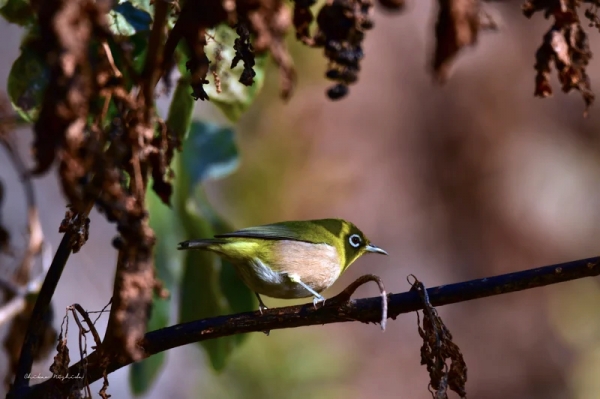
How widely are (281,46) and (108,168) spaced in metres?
0.41

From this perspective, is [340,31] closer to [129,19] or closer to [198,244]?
[129,19]

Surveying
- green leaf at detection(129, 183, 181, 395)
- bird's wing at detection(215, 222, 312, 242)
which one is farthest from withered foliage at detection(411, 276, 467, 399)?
bird's wing at detection(215, 222, 312, 242)

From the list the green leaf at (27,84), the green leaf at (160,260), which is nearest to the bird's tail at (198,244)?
the green leaf at (160,260)

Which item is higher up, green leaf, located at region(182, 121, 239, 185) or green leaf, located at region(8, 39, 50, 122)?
green leaf, located at region(182, 121, 239, 185)

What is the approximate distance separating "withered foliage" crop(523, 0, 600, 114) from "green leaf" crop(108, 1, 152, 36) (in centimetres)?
123

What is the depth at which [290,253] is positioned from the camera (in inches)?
153

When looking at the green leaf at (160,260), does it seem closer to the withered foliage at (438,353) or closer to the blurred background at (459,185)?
the withered foliage at (438,353)

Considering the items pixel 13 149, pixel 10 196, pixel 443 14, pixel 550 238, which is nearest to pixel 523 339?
pixel 550 238

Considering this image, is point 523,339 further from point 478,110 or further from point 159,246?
point 159,246

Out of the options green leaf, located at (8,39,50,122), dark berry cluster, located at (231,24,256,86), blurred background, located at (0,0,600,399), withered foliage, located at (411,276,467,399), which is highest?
blurred background, located at (0,0,600,399)

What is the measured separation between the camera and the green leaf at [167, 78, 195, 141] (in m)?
2.49

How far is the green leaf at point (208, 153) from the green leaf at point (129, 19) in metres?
1.06

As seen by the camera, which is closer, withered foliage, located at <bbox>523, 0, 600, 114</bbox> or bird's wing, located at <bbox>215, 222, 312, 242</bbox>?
withered foliage, located at <bbox>523, 0, 600, 114</bbox>

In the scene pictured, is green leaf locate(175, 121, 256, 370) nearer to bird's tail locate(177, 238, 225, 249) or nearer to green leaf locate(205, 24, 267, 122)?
bird's tail locate(177, 238, 225, 249)
